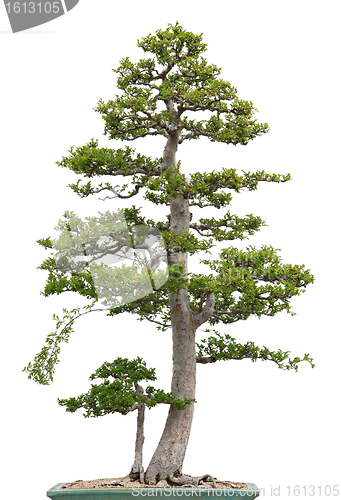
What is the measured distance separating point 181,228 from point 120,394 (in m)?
1.99

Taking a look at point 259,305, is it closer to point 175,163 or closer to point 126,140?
point 175,163

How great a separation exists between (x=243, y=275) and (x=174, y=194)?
1.20m

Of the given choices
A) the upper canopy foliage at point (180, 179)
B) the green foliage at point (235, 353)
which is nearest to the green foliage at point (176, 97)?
the upper canopy foliage at point (180, 179)

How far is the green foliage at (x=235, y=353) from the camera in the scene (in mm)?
7734

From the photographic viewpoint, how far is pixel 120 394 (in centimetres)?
733

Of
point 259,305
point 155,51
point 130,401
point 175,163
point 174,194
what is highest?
point 155,51

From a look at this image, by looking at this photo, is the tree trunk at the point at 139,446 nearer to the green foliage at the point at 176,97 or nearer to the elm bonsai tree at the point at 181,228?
the elm bonsai tree at the point at 181,228

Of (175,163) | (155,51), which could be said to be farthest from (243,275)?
(155,51)

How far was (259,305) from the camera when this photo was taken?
732 centimetres

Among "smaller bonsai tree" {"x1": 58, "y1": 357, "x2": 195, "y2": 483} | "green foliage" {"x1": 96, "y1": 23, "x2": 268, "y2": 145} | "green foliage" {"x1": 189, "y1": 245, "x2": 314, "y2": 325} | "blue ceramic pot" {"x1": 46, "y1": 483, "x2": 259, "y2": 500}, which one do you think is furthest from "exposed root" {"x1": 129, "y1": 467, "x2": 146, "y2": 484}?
"green foliage" {"x1": 96, "y1": 23, "x2": 268, "y2": 145}

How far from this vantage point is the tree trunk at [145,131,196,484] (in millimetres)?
7418

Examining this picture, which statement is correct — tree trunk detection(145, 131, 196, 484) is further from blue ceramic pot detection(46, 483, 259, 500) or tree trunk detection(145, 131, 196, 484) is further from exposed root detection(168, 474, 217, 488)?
blue ceramic pot detection(46, 483, 259, 500)

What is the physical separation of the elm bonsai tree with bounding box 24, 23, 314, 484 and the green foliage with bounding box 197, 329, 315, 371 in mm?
12

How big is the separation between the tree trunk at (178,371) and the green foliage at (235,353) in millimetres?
347
